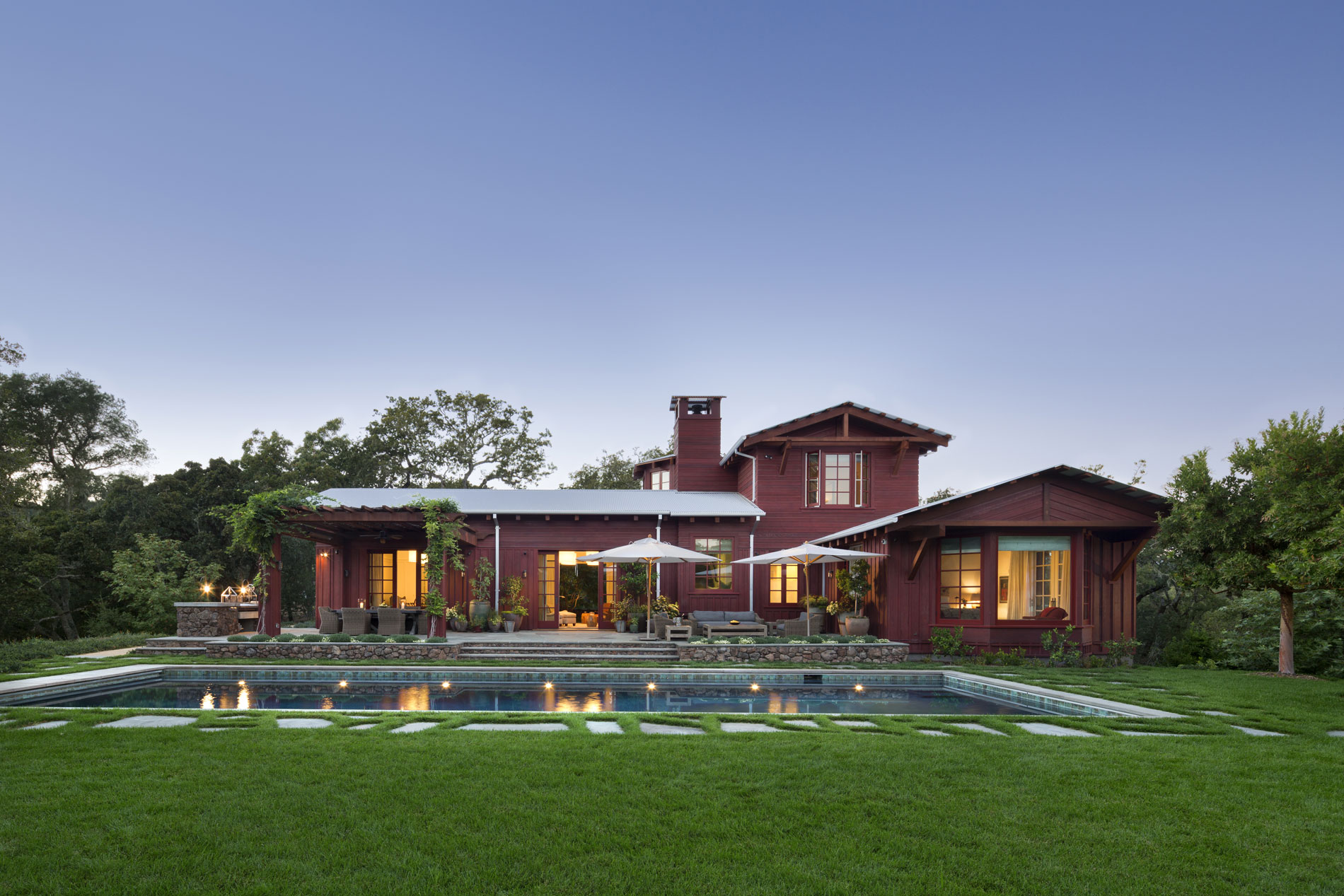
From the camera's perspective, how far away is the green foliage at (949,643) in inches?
534

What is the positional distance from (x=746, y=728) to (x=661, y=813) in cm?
306

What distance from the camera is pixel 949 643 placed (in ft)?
44.5

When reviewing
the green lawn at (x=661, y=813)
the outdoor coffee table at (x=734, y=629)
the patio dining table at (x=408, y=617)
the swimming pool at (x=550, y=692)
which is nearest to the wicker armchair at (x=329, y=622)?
the patio dining table at (x=408, y=617)

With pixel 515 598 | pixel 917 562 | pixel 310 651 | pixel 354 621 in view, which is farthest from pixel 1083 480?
pixel 310 651

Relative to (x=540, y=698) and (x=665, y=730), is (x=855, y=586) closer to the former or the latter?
(x=540, y=698)

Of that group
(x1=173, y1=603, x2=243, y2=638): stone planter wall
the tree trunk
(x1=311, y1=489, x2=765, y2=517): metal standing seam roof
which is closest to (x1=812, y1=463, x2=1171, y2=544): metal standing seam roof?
the tree trunk

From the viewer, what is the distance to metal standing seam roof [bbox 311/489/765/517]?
18062mm

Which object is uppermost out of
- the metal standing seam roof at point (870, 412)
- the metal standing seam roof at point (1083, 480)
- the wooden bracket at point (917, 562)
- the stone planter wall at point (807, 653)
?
the metal standing seam roof at point (870, 412)

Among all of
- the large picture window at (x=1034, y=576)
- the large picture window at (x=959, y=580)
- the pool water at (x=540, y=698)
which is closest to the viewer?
the pool water at (x=540, y=698)

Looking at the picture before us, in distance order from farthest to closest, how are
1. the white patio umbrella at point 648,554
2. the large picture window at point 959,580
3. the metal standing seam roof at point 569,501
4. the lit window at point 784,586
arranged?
the lit window at point 784,586
the metal standing seam roof at point 569,501
the white patio umbrella at point 648,554
the large picture window at point 959,580

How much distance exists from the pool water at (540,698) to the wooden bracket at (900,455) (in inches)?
333

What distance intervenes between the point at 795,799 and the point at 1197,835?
2.18 metres

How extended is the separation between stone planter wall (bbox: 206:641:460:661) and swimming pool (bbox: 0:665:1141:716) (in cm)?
135

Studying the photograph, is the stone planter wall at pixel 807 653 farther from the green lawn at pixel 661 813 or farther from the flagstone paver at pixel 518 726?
the green lawn at pixel 661 813
